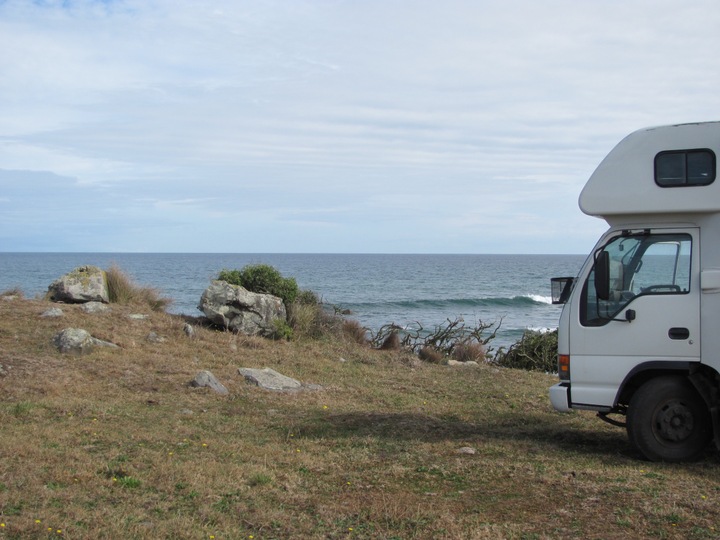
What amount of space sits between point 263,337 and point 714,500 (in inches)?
476

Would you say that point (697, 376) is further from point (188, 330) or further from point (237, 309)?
point (237, 309)

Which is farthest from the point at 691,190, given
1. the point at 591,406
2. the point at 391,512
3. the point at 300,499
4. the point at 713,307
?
the point at 300,499

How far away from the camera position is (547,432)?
33.3ft

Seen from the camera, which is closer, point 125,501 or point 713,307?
point 125,501

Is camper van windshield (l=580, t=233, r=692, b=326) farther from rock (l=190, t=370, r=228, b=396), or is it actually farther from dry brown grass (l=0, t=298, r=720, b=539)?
rock (l=190, t=370, r=228, b=396)

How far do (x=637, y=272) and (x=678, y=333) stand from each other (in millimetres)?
819

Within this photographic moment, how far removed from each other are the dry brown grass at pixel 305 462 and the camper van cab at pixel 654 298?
66cm

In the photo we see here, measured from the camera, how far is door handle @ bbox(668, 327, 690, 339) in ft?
26.4

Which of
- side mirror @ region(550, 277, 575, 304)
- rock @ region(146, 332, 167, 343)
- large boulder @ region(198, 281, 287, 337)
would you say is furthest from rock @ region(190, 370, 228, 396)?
side mirror @ region(550, 277, 575, 304)

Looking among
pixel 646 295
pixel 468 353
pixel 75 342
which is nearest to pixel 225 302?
pixel 75 342

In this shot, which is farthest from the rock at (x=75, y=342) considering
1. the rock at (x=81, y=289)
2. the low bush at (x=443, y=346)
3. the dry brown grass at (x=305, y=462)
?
the low bush at (x=443, y=346)

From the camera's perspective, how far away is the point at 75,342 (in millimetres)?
13703

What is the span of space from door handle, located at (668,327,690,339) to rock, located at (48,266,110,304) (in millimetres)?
14150

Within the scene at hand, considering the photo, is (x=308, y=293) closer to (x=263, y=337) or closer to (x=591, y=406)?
(x=263, y=337)
